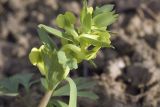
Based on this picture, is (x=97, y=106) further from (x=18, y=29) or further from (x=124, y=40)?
(x=18, y=29)

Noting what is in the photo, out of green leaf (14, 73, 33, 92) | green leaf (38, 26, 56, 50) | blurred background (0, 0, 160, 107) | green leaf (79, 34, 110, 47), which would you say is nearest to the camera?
green leaf (79, 34, 110, 47)

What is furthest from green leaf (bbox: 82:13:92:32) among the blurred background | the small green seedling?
the blurred background

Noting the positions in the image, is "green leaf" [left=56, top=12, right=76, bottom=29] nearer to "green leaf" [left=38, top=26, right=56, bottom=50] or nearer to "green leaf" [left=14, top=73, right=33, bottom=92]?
"green leaf" [left=38, top=26, right=56, bottom=50]

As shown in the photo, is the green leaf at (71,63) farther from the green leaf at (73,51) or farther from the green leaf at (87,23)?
the green leaf at (87,23)

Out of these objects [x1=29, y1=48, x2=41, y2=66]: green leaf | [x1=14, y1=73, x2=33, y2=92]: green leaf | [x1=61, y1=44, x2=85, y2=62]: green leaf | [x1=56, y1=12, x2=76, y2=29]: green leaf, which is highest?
[x1=56, y1=12, x2=76, y2=29]: green leaf

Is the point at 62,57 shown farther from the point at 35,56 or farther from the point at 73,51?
the point at 35,56

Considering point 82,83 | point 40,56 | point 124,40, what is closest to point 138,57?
point 124,40

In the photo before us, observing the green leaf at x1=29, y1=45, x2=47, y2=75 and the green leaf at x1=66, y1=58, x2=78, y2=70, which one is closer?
the green leaf at x1=66, y1=58, x2=78, y2=70
